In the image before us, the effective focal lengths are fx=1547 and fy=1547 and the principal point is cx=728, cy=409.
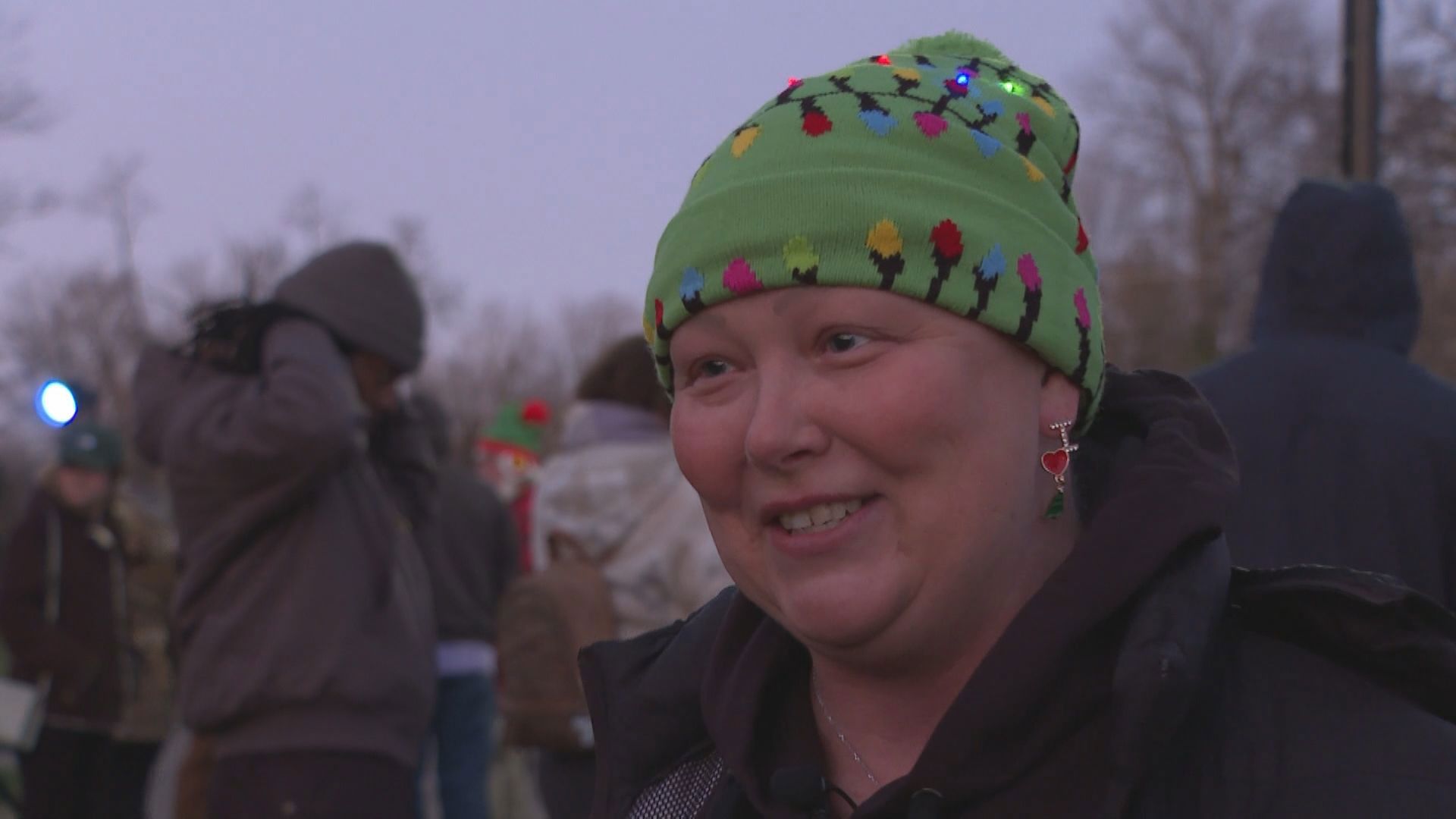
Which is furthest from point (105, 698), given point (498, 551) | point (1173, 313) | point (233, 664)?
point (1173, 313)

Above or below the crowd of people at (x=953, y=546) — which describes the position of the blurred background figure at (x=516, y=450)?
below

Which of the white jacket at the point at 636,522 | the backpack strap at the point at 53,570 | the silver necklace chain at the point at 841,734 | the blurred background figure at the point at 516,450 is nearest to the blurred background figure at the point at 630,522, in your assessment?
the white jacket at the point at 636,522

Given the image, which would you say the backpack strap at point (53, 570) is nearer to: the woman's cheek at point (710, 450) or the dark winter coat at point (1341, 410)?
the dark winter coat at point (1341, 410)

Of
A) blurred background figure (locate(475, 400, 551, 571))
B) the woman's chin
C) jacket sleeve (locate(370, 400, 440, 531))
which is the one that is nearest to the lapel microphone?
the woman's chin

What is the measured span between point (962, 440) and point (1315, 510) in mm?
1851

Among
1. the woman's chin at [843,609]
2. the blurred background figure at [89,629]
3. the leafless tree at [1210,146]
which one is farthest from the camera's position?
the leafless tree at [1210,146]

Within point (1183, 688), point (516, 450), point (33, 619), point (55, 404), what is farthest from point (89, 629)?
point (1183, 688)

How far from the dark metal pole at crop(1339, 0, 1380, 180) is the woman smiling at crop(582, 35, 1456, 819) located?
13.8 ft

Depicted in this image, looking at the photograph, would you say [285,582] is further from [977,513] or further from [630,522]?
[977,513]

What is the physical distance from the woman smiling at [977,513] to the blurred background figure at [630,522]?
103 inches

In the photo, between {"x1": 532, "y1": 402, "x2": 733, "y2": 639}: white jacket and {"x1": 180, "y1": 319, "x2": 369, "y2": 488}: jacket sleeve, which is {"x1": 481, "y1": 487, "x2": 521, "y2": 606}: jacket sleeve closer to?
{"x1": 532, "y1": 402, "x2": 733, "y2": 639}: white jacket

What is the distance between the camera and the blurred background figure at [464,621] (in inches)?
269

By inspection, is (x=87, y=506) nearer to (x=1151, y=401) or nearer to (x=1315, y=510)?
(x=1315, y=510)

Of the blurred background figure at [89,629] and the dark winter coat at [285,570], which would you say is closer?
the dark winter coat at [285,570]
